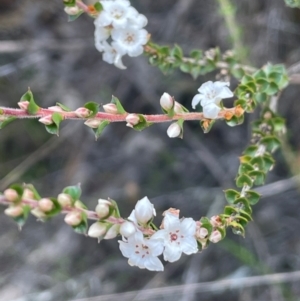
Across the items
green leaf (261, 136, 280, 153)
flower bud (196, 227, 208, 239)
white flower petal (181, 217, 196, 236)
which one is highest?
white flower petal (181, 217, 196, 236)

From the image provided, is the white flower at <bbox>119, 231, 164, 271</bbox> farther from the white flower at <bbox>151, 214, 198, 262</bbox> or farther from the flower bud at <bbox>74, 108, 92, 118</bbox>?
the flower bud at <bbox>74, 108, 92, 118</bbox>

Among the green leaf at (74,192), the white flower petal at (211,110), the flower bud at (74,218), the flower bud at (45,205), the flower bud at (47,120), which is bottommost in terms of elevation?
the flower bud at (74,218)

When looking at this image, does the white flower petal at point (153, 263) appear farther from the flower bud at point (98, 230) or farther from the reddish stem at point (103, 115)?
the reddish stem at point (103, 115)

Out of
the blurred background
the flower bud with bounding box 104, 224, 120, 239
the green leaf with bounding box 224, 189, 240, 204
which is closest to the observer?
the flower bud with bounding box 104, 224, 120, 239

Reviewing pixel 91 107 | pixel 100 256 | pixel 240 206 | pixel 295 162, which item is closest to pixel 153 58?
pixel 91 107

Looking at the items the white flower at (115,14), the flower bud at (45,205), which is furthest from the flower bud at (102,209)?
the white flower at (115,14)

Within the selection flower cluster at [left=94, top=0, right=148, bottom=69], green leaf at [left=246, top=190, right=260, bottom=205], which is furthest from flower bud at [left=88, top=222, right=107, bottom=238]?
flower cluster at [left=94, top=0, right=148, bottom=69]
